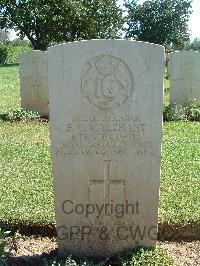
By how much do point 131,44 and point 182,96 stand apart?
25.4 ft

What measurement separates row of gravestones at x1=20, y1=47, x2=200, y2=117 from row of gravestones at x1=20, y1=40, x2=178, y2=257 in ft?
23.6

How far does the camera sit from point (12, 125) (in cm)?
988

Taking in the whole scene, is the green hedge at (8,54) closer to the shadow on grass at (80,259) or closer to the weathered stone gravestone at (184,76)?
the weathered stone gravestone at (184,76)

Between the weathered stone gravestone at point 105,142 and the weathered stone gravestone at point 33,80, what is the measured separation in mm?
7193

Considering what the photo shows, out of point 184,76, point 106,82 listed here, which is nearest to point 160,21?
point 184,76

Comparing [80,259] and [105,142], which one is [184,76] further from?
[80,259]

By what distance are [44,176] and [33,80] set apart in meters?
5.40

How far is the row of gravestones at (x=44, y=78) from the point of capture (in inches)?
422

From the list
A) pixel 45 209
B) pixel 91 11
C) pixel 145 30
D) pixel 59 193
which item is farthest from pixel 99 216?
pixel 145 30

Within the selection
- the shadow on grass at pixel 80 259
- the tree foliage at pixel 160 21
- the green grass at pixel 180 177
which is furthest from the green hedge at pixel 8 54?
the shadow on grass at pixel 80 259

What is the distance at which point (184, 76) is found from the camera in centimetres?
1080

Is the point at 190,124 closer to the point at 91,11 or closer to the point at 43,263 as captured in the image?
the point at 43,263

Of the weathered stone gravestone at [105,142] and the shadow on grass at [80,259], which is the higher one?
the weathered stone gravestone at [105,142]

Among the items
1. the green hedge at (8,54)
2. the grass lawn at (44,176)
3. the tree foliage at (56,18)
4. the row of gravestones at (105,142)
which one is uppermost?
the tree foliage at (56,18)
